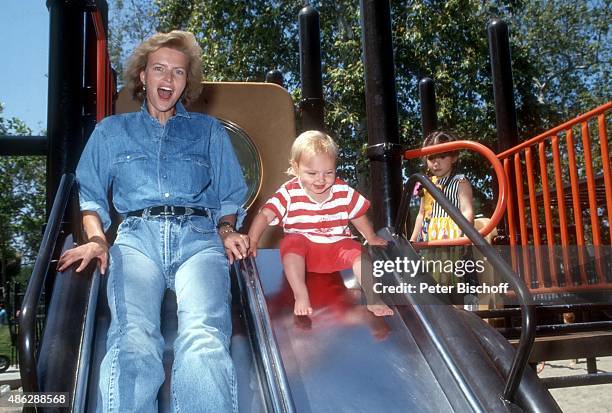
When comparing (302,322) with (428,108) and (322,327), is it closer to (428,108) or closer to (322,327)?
(322,327)

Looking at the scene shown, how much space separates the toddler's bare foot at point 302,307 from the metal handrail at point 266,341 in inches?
7.4

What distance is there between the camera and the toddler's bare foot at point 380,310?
250 cm

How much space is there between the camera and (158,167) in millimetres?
2389

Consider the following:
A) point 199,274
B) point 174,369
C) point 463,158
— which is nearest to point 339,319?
point 199,274

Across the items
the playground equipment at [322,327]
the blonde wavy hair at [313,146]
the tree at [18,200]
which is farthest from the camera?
the tree at [18,200]

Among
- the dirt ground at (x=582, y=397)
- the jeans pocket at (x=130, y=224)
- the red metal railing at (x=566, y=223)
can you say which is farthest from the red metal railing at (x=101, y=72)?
the dirt ground at (x=582, y=397)

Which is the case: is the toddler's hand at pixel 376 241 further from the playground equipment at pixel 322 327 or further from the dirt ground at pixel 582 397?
the dirt ground at pixel 582 397

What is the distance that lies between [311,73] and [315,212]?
1688mm

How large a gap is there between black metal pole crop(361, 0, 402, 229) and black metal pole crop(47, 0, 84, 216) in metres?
Answer: 1.53

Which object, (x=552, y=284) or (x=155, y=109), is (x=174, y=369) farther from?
(x=552, y=284)

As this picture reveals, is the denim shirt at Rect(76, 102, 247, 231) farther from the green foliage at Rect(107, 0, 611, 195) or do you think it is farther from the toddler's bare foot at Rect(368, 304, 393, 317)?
the green foliage at Rect(107, 0, 611, 195)

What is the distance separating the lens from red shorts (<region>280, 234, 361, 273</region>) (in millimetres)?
2758

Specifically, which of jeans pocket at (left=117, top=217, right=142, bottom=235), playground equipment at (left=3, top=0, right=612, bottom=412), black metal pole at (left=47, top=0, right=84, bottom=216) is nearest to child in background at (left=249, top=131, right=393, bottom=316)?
playground equipment at (left=3, top=0, right=612, bottom=412)

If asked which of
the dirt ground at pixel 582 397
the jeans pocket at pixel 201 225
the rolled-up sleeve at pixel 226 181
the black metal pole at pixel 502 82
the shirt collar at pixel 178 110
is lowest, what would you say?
the dirt ground at pixel 582 397
